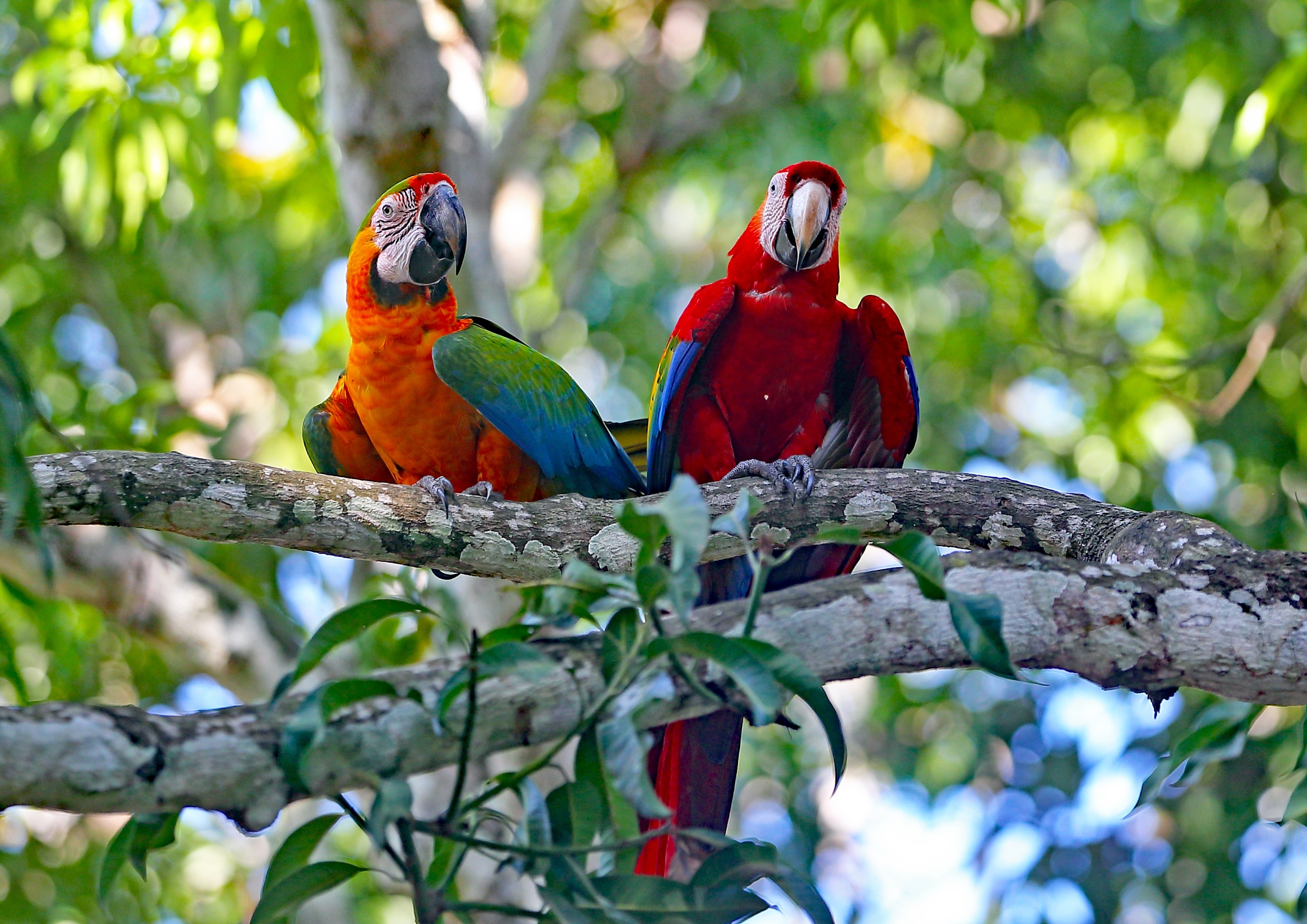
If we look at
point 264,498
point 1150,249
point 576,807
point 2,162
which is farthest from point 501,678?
point 1150,249

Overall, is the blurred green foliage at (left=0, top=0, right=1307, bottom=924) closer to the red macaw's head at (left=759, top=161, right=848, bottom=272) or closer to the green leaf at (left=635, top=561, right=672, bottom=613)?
the red macaw's head at (left=759, top=161, right=848, bottom=272)

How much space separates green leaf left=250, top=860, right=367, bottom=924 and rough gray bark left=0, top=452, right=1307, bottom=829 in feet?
0.39

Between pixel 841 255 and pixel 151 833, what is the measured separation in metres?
4.82

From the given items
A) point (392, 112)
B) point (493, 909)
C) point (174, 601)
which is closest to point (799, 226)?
point (392, 112)

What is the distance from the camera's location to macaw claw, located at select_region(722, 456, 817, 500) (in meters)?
2.17

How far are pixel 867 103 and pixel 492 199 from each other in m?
2.64

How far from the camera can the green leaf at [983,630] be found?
1.08m

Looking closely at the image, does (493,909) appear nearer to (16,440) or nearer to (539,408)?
(16,440)

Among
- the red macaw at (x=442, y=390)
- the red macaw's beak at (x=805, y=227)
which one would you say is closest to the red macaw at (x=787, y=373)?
the red macaw's beak at (x=805, y=227)

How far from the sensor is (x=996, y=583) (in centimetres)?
138

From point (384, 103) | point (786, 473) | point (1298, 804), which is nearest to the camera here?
point (1298, 804)

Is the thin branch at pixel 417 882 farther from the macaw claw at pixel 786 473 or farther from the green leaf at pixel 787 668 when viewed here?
the macaw claw at pixel 786 473

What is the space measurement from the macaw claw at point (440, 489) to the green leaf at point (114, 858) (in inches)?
34.5

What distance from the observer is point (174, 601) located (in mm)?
3391
